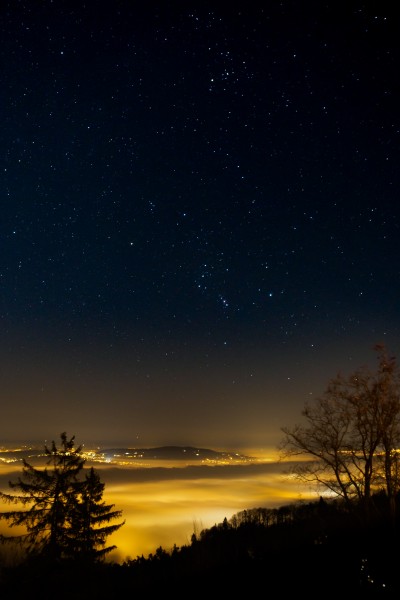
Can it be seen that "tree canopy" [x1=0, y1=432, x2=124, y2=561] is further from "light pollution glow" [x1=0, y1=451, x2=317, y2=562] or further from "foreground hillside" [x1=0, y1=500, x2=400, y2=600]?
"light pollution glow" [x1=0, y1=451, x2=317, y2=562]

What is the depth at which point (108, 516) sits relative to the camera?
27578mm

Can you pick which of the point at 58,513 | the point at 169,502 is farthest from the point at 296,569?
the point at 169,502

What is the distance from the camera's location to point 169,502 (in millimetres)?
136500

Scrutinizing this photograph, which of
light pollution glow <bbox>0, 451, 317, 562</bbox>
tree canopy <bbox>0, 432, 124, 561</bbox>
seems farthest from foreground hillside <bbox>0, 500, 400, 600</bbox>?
light pollution glow <bbox>0, 451, 317, 562</bbox>

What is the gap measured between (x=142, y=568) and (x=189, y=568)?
343cm

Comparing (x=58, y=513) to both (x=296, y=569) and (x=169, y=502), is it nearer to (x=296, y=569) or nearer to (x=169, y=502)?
(x=296, y=569)

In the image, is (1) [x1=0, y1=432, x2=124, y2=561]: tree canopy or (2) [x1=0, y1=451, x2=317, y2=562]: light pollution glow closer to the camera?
(1) [x1=0, y1=432, x2=124, y2=561]: tree canopy

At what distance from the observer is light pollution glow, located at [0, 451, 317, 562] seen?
8567cm

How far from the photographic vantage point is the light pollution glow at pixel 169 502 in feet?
281

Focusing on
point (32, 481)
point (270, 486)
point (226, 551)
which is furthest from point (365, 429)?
point (270, 486)

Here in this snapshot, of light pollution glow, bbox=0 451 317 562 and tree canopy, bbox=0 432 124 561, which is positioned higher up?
tree canopy, bbox=0 432 124 561

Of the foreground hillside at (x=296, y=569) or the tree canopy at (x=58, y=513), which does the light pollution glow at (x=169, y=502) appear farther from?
the foreground hillside at (x=296, y=569)

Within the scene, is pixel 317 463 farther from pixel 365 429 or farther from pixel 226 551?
pixel 226 551

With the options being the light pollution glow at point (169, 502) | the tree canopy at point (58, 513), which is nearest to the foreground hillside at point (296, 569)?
the tree canopy at point (58, 513)
